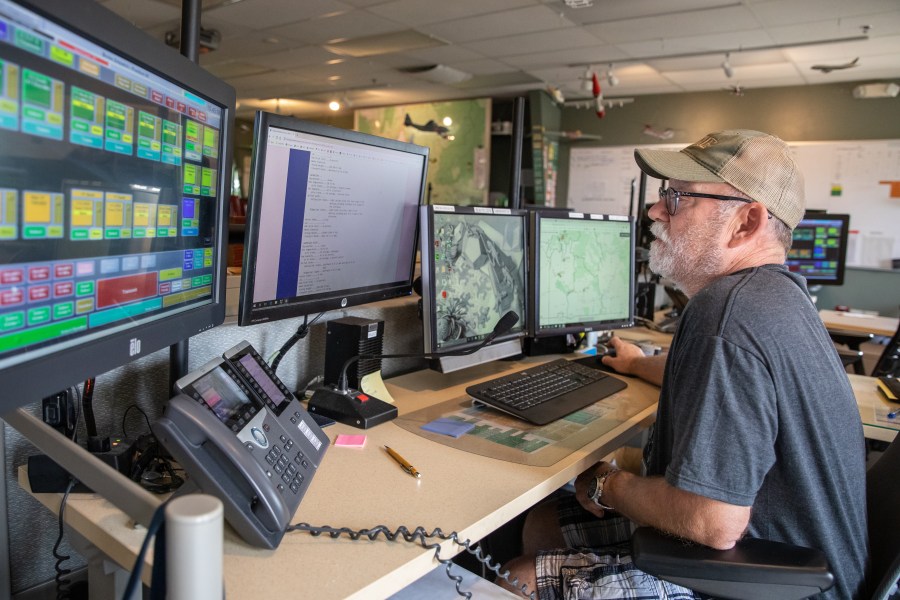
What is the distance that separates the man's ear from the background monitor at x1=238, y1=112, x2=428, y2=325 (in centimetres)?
69

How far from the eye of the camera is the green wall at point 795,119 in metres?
5.63

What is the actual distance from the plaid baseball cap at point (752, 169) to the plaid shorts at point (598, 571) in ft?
2.34

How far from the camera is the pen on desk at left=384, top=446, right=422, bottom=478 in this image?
973mm

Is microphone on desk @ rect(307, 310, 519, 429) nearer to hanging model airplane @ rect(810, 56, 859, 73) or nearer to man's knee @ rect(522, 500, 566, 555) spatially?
man's knee @ rect(522, 500, 566, 555)

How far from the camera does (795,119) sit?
5.96 m

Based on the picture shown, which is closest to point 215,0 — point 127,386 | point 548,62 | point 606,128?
point 548,62

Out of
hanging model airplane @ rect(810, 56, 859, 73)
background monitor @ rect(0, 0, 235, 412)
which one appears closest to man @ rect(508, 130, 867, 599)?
background monitor @ rect(0, 0, 235, 412)

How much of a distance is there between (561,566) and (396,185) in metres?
0.85

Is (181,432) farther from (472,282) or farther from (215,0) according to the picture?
(215,0)

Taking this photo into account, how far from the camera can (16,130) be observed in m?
0.52

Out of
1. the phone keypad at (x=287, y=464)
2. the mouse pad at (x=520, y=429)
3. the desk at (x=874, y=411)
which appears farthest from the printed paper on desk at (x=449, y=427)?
the desk at (x=874, y=411)

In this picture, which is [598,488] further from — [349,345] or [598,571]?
[349,345]

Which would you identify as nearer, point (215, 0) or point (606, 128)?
point (215, 0)

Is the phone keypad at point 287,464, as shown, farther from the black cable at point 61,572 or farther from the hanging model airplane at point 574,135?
the hanging model airplane at point 574,135
